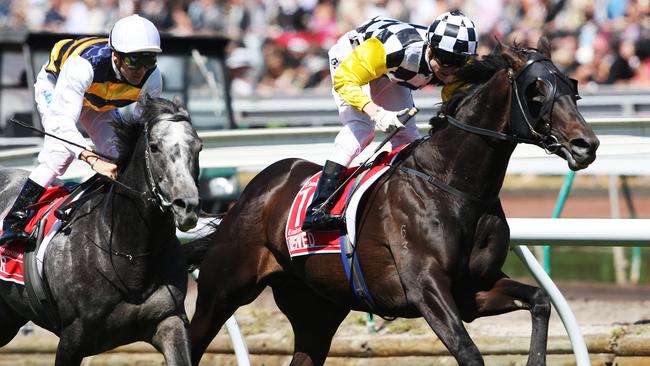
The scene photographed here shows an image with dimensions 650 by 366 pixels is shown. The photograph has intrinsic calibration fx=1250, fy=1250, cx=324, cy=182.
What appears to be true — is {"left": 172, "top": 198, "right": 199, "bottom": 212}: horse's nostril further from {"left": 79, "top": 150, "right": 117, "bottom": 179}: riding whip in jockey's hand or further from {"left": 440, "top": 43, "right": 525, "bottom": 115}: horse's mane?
{"left": 440, "top": 43, "right": 525, "bottom": 115}: horse's mane

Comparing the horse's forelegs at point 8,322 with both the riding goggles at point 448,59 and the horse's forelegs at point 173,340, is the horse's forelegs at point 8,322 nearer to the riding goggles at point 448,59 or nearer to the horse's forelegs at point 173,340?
the horse's forelegs at point 173,340

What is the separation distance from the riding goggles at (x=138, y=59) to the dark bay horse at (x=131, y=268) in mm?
283

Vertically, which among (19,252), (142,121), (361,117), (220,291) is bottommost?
(220,291)

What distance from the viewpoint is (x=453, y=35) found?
18.7ft

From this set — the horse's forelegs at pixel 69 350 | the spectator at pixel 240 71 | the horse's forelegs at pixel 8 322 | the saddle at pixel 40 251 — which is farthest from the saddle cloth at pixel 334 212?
the spectator at pixel 240 71

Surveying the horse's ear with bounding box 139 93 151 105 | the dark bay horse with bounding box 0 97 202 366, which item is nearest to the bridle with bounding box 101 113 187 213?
the dark bay horse with bounding box 0 97 202 366

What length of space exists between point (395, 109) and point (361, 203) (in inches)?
27.5

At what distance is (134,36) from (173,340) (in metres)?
1.33

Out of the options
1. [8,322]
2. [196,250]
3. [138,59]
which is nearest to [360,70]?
[138,59]

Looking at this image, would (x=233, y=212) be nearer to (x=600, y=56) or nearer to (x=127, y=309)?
(x=127, y=309)

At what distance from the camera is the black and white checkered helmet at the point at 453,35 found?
5.70 metres

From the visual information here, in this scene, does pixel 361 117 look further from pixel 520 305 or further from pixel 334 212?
pixel 520 305

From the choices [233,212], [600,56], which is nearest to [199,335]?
[233,212]

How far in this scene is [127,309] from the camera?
5305 mm
